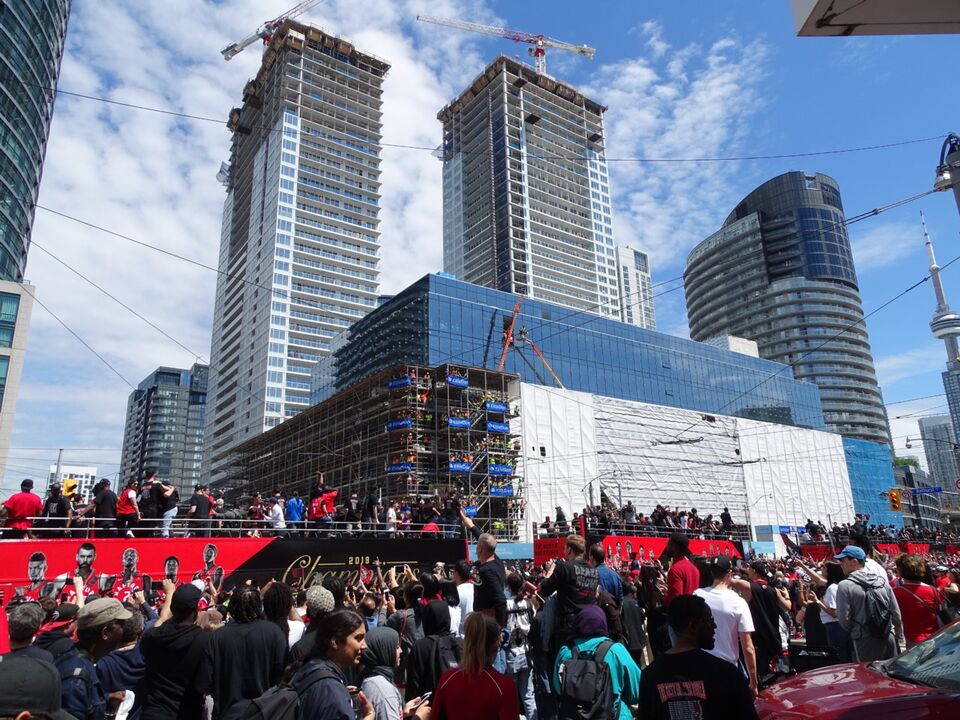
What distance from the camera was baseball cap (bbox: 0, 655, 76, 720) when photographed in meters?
1.73

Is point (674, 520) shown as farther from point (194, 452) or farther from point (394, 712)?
point (194, 452)

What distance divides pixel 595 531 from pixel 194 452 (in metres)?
142

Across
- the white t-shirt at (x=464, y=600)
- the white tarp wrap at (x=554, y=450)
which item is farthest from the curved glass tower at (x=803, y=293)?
the white t-shirt at (x=464, y=600)

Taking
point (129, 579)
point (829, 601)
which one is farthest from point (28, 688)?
point (129, 579)

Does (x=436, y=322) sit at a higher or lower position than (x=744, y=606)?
higher

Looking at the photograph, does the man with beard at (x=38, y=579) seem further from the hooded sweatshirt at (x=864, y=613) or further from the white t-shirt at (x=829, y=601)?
the hooded sweatshirt at (x=864, y=613)

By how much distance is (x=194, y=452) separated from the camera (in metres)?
147

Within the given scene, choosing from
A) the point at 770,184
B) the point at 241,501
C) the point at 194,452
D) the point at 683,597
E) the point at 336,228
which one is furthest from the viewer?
the point at 194,452

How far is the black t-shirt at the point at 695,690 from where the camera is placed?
2949 millimetres

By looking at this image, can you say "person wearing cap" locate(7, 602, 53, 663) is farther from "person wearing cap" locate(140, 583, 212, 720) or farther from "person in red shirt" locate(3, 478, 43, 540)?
"person in red shirt" locate(3, 478, 43, 540)

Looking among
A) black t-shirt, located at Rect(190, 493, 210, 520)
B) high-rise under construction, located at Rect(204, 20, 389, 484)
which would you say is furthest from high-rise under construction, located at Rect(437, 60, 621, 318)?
black t-shirt, located at Rect(190, 493, 210, 520)

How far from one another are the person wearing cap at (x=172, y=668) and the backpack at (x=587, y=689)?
2.38m

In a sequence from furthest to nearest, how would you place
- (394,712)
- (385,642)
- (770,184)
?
1. (770,184)
2. (385,642)
3. (394,712)

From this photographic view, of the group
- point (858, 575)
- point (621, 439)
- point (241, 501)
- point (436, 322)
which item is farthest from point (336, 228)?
point (858, 575)
